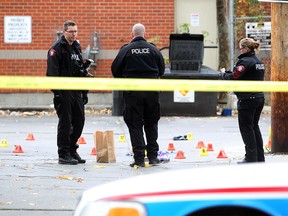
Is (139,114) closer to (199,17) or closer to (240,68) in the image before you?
(240,68)

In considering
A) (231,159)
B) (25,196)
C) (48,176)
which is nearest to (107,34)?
(231,159)

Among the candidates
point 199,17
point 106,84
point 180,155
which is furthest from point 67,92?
point 199,17

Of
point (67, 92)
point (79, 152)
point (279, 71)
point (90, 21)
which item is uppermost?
point (90, 21)

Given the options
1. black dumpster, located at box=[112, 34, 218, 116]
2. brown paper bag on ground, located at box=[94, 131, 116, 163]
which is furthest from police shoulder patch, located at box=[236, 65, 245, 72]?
black dumpster, located at box=[112, 34, 218, 116]

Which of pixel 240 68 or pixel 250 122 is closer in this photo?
pixel 240 68

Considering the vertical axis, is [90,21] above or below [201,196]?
above

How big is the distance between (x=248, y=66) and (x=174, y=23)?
1031 centimetres

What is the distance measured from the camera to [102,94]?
20828mm

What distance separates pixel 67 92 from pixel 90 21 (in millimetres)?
9827

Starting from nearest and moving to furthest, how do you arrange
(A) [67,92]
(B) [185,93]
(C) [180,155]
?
(A) [67,92]
(C) [180,155]
(B) [185,93]

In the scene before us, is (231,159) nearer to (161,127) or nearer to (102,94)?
(161,127)

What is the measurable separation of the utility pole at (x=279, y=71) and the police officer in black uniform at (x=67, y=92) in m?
2.98

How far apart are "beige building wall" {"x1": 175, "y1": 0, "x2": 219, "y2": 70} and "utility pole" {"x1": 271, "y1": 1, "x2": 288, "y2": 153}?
859cm

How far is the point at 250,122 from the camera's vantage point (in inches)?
434
